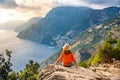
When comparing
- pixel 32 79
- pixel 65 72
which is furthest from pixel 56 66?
pixel 32 79

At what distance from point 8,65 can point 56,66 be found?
60731 mm

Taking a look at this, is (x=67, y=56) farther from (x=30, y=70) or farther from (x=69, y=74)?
(x=30, y=70)

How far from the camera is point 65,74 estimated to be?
2602 centimetres

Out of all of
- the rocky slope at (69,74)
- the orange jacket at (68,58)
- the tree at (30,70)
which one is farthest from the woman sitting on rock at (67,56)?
the tree at (30,70)

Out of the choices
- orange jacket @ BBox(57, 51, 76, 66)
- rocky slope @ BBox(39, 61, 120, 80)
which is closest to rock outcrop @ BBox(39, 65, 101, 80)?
rocky slope @ BBox(39, 61, 120, 80)

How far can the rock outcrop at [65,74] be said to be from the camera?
2559 centimetres

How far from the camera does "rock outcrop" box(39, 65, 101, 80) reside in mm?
25594

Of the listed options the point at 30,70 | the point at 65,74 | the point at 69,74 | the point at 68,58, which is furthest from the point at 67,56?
the point at 30,70

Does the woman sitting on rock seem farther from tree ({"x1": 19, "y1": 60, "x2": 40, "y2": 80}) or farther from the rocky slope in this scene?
tree ({"x1": 19, "y1": 60, "x2": 40, "y2": 80})

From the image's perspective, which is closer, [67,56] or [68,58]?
[67,56]

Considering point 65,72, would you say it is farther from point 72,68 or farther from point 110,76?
point 110,76

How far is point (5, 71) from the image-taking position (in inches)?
3403

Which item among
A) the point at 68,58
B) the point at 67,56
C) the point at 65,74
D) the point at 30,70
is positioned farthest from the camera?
the point at 30,70

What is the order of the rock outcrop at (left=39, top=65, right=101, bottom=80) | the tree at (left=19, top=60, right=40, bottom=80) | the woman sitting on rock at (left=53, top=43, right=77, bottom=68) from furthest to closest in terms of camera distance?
the tree at (left=19, top=60, right=40, bottom=80)
the woman sitting on rock at (left=53, top=43, right=77, bottom=68)
the rock outcrop at (left=39, top=65, right=101, bottom=80)
